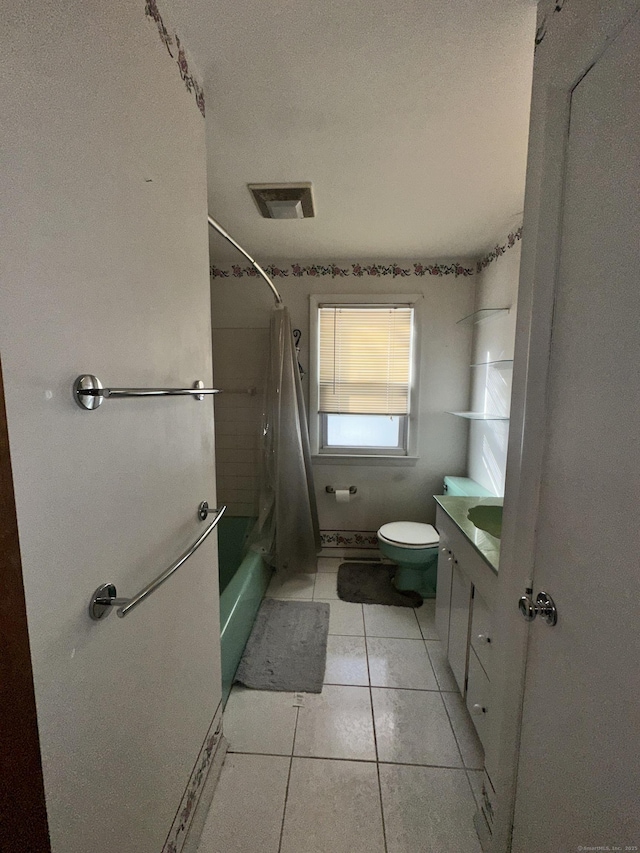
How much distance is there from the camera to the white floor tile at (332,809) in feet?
3.76

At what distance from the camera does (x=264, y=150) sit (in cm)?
146

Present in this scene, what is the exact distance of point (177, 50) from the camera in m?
0.97

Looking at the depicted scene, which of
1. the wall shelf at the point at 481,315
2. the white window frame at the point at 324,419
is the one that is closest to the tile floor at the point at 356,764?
the white window frame at the point at 324,419

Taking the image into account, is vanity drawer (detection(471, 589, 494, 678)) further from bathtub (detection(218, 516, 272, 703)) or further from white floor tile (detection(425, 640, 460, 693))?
bathtub (detection(218, 516, 272, 703))

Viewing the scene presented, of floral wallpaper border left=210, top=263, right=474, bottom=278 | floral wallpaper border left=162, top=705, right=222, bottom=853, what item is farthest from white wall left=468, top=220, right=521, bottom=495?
floral wallpaper border left=162, top=705, right=222, bottom=853

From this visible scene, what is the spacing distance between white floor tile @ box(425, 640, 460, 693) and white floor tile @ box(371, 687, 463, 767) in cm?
9

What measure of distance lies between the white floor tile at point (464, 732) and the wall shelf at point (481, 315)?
6.88ft

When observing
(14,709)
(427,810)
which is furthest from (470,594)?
(14,709)

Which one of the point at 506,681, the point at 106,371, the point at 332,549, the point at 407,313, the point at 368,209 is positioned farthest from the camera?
the point at 332,549

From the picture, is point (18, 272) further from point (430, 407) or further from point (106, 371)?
point (430, 407)

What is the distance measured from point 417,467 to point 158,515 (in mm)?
2322

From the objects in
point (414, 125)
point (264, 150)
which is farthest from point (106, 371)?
point (414, 125)

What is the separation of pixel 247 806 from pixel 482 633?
103 centimetres

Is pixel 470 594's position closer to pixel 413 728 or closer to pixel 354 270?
pixel 413 728
